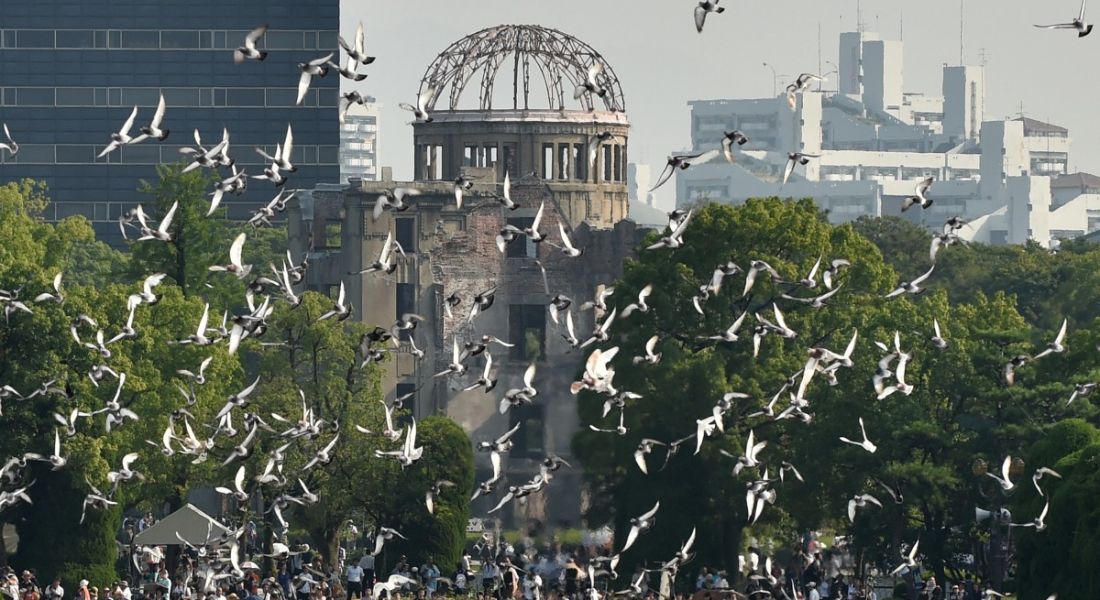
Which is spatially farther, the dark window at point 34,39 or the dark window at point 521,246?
the dark window at point 34,39

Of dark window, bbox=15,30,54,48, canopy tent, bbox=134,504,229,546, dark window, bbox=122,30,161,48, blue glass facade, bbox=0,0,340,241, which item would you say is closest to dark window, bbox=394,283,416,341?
canopy tent, bbox=134,504,229,546

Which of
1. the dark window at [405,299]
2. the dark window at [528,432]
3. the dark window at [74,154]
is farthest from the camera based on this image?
the dark window at [74,154]

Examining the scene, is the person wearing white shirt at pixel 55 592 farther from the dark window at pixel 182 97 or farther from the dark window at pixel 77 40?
the dark window at pixel 77 40

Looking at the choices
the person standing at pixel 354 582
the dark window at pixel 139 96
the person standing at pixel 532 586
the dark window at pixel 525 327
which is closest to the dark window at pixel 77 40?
the dark window at pixel 139 96

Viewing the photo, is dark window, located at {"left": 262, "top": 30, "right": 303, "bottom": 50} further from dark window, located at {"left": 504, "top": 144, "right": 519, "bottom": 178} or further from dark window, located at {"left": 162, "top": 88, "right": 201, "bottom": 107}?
dark window, located at {"left": 504, "top": 144, "right": 519, "bottom": 178}

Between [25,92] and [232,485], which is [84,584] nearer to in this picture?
[232,485]

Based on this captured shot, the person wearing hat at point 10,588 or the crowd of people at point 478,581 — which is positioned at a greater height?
the person wearing hat at point 10,588

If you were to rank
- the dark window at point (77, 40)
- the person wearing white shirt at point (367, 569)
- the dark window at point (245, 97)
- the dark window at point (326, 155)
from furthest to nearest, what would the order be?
1. the dark window at point (77, 40)
2. the dark window at point (326, 155)
3. the dark window at point (245, 97)
4. the person wearing white shirt at point (367, 569)
